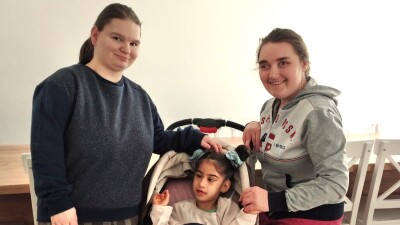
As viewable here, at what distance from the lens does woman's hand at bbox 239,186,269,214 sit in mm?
1223

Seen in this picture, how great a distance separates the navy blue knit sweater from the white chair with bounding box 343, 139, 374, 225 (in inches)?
50.4

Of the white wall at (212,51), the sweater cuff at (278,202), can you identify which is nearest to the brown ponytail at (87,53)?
the sweater cuff at (278,202)

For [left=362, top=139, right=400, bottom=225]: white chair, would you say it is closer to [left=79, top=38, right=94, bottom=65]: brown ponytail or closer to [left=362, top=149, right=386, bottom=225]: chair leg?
[left=362, top=149, right=386, bottom=225]: chair leg

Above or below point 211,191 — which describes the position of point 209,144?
above

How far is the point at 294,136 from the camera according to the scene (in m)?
1.27

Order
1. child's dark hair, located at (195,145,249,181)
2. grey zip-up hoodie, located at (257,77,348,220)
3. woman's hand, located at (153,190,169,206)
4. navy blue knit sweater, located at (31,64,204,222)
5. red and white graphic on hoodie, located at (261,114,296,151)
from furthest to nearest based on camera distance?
child's dark hair, located at (195,145,249,181)
woman's hand, located at (153,190,169,206)
red and white graphic on hoodie, located at (261,114,296,151)
grey zip-up hoodie, located at (257,77,348,220)
navy blue knit sweater, located at (31,64,204,222)

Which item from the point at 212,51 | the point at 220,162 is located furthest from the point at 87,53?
the point at 212,51

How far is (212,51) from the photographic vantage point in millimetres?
3240

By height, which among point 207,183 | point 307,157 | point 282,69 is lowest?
point 207,183

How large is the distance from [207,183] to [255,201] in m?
0.34

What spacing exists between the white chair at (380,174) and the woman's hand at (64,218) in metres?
1.80

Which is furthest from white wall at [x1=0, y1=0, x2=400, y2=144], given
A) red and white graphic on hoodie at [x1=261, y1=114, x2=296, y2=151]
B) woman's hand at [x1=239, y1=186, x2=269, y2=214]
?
woman's hand at [x1=239, y1=186, x2=269, y2=214]

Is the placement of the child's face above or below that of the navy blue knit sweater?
below

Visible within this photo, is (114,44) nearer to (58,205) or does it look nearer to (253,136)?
(58,205)
